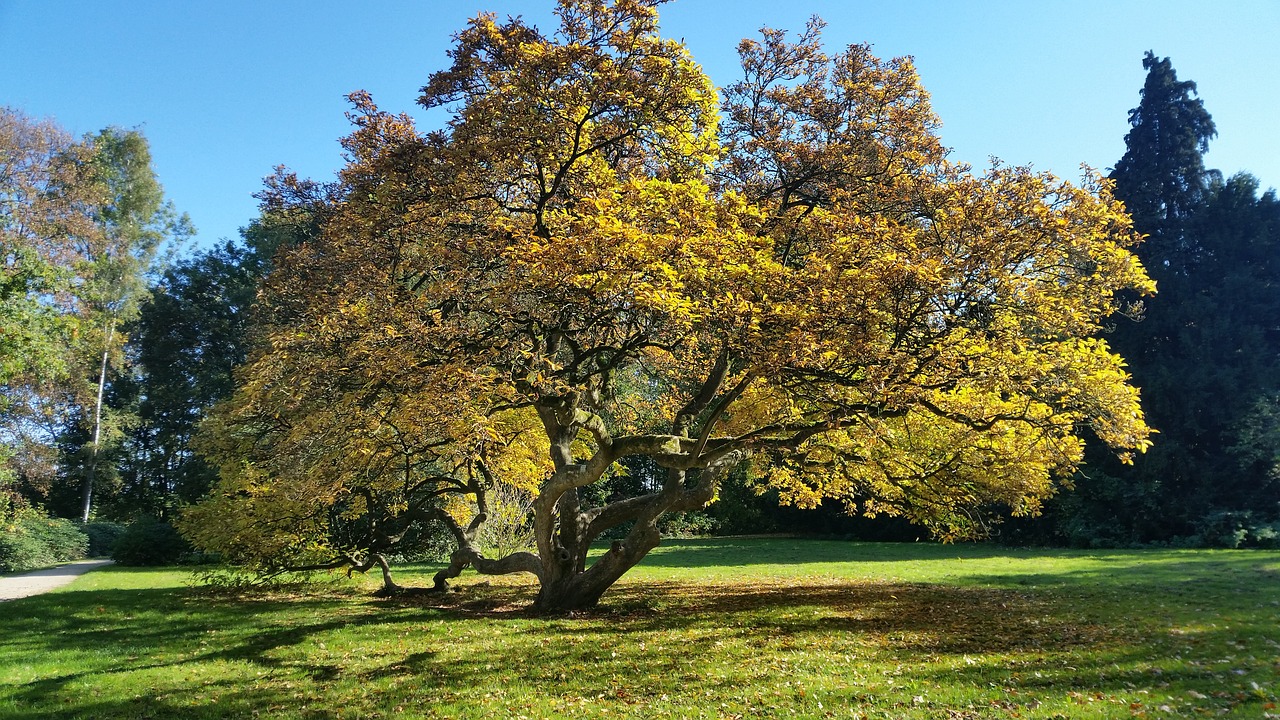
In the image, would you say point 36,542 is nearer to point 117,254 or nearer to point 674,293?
point 117,254

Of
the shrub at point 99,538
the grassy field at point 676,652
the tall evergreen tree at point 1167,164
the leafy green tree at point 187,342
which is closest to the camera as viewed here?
the grassy field at point 676,652

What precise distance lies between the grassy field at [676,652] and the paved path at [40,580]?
4.65ft

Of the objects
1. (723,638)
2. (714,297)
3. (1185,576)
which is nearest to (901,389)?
(714,297)

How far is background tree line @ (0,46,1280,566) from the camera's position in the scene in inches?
949

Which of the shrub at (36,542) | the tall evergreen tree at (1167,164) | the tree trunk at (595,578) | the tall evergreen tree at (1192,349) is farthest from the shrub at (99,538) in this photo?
the tall evergreen tree at (1167,164)

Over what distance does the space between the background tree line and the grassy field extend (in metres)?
11.5

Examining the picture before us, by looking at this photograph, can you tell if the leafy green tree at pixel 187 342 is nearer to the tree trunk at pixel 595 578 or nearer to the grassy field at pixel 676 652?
the grassy field at pixel 676 652

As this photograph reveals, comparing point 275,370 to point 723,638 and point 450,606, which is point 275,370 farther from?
point 723,638

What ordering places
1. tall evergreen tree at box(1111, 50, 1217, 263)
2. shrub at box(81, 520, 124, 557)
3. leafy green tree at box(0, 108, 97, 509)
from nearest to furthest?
leafy green tree at box(0, 108, 97, 509), tall evergreen tree at box(1111, 50, 1217, 263), shrub at box(81, 520, 124, 557)

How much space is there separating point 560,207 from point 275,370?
4.98 metres

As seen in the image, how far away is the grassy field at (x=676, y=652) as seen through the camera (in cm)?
646

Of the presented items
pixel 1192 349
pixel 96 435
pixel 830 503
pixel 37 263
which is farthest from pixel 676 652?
pixel 96 435

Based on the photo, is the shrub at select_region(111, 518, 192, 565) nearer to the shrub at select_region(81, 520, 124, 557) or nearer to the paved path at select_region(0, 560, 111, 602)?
the paved path at select_region(0, 560, 111, 602)

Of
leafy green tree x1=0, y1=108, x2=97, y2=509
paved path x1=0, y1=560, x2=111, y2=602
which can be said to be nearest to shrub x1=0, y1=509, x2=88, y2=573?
paved path x1=0, y1=560, x2=111, y2=602
